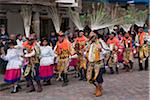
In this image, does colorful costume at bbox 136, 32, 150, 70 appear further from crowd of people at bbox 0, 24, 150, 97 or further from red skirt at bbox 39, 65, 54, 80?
red skirt at bbox 39, 65, 54, 80

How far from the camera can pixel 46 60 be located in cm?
1146

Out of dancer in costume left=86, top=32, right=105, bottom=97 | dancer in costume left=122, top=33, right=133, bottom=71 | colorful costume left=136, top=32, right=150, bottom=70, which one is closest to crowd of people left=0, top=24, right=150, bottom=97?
dancer in costume left=86, top=32, right=105, bottom=97

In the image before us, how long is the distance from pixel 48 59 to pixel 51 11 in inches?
280

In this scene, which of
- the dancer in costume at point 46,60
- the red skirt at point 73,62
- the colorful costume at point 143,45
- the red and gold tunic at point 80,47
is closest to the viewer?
the dancer in costume at point 46,60

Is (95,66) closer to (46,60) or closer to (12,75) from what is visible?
(46,60)

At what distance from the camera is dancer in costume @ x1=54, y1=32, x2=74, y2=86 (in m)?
11.5

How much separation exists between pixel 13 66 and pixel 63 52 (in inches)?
64.2

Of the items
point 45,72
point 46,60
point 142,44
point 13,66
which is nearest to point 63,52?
point 46,60

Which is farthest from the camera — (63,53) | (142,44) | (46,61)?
(142,44)

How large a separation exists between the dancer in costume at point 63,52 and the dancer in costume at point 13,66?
1.35 meters

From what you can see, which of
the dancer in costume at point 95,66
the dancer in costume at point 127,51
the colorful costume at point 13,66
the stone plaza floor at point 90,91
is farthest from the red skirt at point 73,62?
the dancer in costume at point 95,66

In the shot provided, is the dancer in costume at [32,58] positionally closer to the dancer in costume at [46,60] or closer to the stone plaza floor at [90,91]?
the stone plaza floor at [90,91]

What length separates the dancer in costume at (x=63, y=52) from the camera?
1150 cm

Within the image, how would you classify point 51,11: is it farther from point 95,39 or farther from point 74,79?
point 95,39
